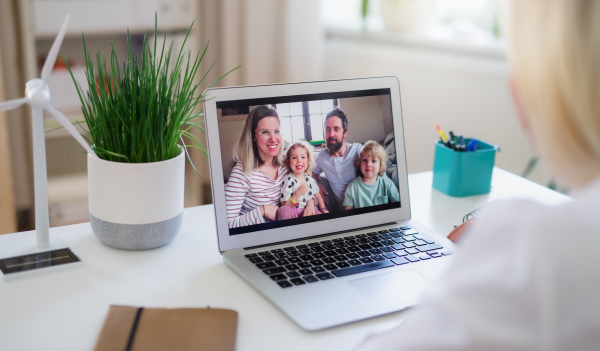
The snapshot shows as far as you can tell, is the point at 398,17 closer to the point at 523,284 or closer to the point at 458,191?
the point at 458,191

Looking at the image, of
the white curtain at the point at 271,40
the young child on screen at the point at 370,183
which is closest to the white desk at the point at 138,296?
the young child on screen at the point at 370,183

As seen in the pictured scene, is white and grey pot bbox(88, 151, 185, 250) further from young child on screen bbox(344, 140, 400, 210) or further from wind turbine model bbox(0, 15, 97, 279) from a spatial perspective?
young child on screen bbox(344, 140, 400, 210)

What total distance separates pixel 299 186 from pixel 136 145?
0.27 m

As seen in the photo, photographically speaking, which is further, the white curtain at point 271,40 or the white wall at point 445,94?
the white curtain at point 271,40

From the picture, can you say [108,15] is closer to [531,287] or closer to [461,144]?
[461,144]

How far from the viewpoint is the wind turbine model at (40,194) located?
0.88 m

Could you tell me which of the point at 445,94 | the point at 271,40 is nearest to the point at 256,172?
the point at 445,94

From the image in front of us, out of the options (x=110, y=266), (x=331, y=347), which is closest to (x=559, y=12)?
(x=331, y=347)

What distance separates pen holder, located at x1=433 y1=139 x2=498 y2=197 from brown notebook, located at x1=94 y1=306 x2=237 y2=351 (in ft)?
2.26

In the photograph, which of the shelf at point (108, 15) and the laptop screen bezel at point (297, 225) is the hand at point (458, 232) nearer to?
the laptop screen bezel at point (297, 225)

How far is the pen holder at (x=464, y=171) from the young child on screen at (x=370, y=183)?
26cm

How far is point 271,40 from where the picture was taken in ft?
8.41

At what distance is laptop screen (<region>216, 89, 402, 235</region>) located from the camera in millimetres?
945

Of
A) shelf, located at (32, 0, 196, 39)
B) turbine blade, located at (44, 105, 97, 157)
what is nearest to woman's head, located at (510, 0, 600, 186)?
turbine blade, located at (44, 105, 97, 157)
